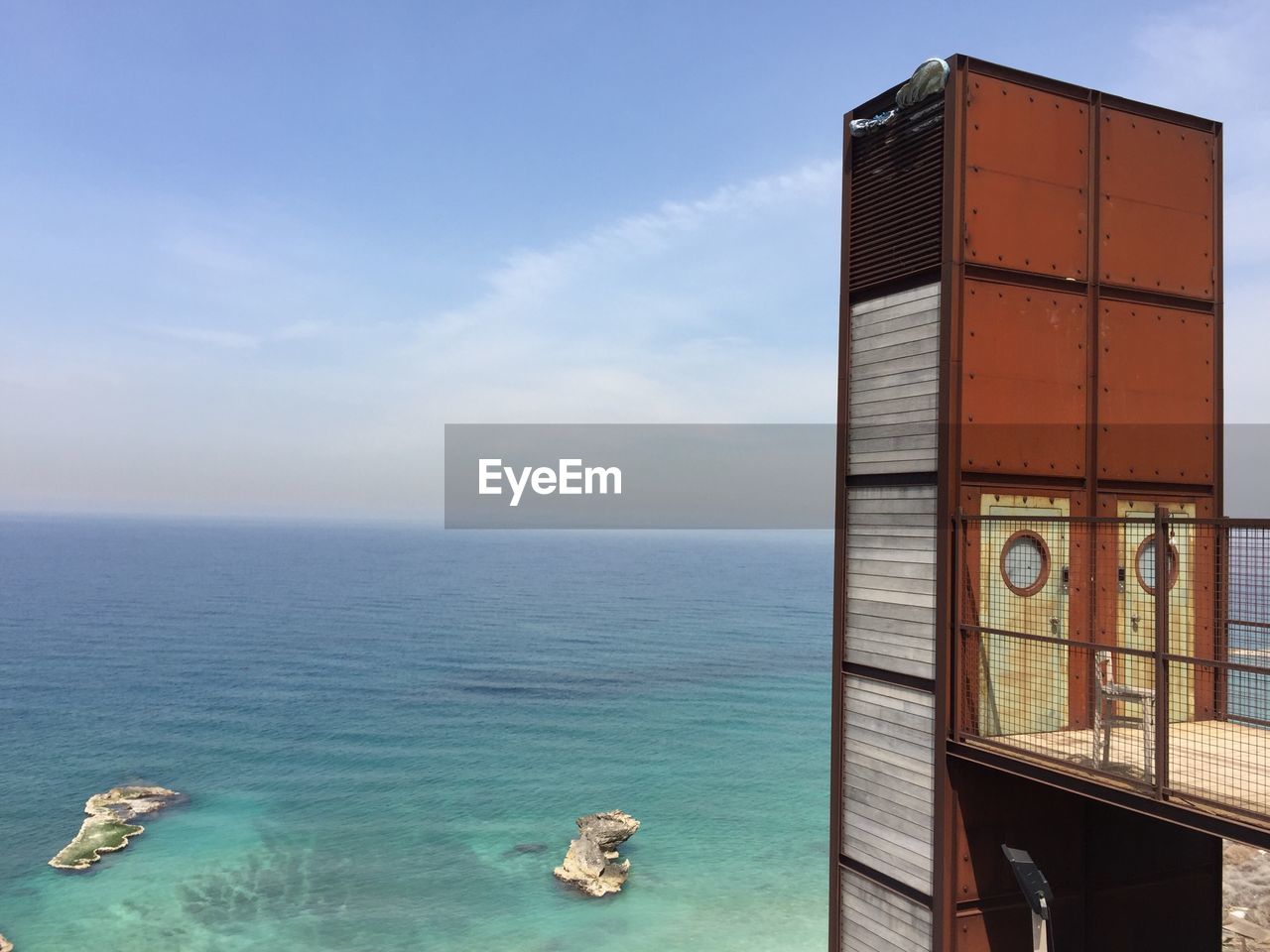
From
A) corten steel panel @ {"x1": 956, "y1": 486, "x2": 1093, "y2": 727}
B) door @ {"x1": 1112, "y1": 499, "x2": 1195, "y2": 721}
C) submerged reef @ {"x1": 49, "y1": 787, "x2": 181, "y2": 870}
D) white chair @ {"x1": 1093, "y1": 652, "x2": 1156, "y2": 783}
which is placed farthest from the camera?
submerged reef @ {"x1": 49, "y1": 787, "x2": 181, "y2": 870}

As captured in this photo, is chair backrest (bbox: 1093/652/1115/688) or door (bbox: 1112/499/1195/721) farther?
door (bbox: 1112/499/1195/721)

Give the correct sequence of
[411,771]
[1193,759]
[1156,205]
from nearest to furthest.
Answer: [1193,759], [1156,205], [411,771]

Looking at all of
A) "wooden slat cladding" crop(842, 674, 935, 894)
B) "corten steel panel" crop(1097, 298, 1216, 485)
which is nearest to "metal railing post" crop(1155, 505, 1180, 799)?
"wooden slat cladding" crop(842, 674, 935, 894)

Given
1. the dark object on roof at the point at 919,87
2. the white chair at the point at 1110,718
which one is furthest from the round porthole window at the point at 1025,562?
the dark object on roof at the point at 919,87

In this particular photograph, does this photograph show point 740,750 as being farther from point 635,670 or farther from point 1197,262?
point 1197,262

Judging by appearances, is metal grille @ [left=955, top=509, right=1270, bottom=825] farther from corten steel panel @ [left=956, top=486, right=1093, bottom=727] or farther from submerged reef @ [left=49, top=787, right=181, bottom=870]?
submerged reef @ [left=49, top=787, right=181, bottom=870]

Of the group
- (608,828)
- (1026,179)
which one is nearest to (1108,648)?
(1026,179)

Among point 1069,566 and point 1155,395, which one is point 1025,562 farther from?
point 1155,395
